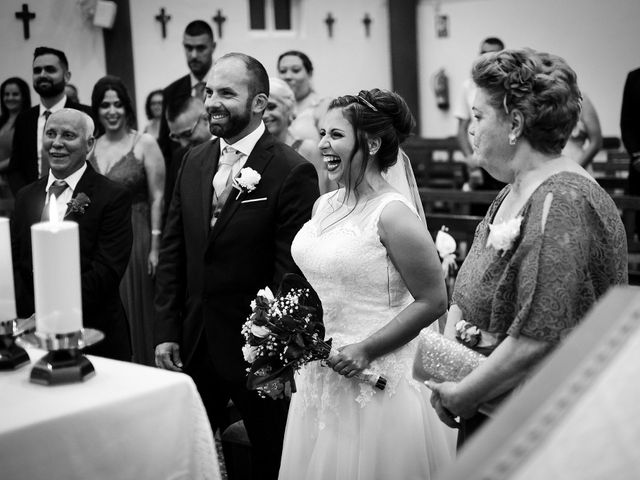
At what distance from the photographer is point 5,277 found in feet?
7.91

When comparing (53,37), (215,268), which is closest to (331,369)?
(215,268)

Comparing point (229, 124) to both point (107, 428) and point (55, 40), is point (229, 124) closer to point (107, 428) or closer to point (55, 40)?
point (107, 428)

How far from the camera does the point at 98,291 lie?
3.97 meters

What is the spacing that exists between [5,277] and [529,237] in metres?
1.36

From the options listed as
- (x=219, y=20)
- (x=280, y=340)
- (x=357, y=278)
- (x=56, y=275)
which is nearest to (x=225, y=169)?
(x=357, y=278)

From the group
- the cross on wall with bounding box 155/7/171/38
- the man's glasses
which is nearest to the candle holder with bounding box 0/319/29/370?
the man's glasses

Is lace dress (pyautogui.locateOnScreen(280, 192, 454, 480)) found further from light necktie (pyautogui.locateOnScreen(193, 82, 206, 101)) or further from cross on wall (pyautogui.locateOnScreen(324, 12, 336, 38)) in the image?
cross on wall (pyautogui.locateOnScreen(324, 12, 336, 38))

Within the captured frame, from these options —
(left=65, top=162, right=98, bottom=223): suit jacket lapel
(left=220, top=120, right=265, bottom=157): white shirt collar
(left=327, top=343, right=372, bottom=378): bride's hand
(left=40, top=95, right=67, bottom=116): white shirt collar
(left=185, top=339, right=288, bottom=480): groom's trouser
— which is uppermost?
(left=40, top=95, right=67, bottom=116): white shirt collar

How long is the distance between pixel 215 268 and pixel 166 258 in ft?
1.01

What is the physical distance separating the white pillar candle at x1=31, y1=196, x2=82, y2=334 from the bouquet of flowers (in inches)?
31.5

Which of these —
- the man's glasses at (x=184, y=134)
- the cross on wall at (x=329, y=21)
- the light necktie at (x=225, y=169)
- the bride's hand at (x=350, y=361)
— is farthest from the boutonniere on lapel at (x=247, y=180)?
the cross on wall at (x=329, y=21)

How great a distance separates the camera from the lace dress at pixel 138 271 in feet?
18.7

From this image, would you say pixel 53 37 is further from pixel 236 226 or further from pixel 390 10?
pixel 236 226

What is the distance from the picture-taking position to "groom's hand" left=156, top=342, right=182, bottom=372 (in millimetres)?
3717
